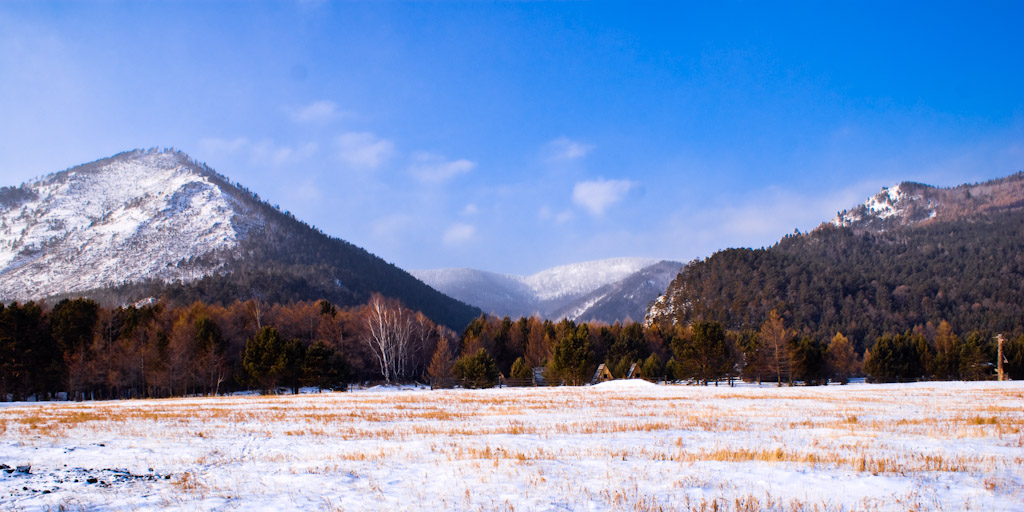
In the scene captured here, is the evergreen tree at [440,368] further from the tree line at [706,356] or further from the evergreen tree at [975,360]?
the evergreen tree at [975,360]

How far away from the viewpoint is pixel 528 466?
1281 cm

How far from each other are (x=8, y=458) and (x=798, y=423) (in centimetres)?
2599

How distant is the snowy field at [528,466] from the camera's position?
9555 mm

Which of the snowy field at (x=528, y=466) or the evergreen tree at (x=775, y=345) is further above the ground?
the snowy field at (x=528, y=466)

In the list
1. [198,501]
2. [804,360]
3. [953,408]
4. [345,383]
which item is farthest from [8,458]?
[804,360]

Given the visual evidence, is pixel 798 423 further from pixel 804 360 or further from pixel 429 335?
pixel 429 335

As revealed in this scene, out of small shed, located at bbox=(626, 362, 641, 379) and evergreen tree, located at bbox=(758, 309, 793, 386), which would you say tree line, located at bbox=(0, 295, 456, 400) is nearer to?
small shed, located at bbox=(626, 362, 641, 379)

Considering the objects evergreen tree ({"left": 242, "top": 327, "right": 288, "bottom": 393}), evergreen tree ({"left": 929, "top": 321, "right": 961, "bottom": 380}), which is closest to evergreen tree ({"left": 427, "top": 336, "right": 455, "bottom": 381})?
A: evergreen tree ({"left": 242, "top": 327, "right": 288, "bottom": 393})

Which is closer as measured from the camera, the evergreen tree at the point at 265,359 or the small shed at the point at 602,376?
the evergreen tree at the point at 265,359

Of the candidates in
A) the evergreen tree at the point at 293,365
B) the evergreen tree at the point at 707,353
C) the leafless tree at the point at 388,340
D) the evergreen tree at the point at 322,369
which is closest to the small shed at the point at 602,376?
the evergreen tree at the point at 707,353

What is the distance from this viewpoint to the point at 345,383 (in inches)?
3317

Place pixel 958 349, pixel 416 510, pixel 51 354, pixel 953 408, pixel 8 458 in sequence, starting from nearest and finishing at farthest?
pixel 416 510 → pixel 8 458 → pixel 953 408 → pixel 51 354 → pixel 958 349

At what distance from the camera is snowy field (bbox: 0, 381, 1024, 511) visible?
9555mm

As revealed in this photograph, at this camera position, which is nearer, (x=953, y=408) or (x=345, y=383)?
(x=953, y=408)
